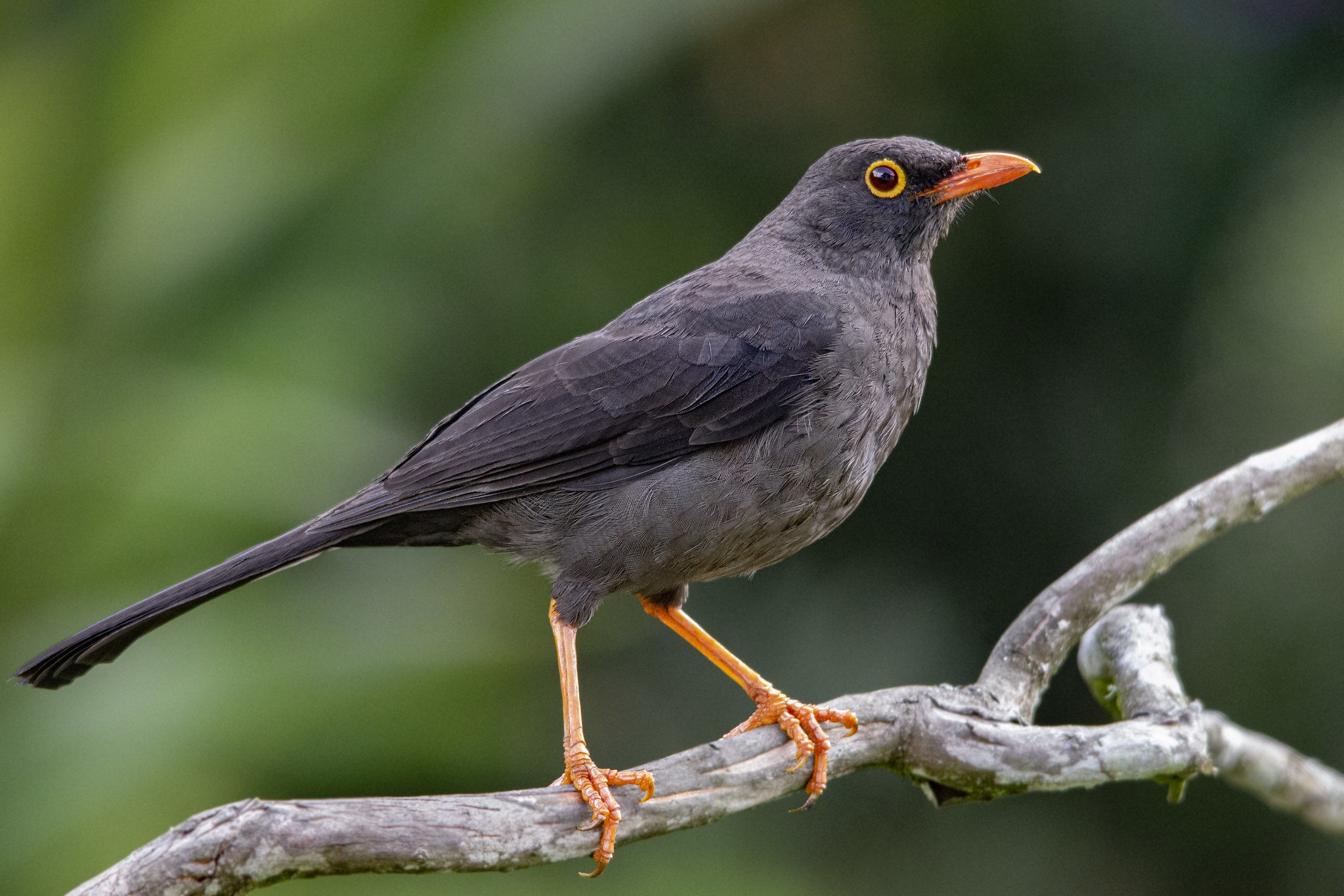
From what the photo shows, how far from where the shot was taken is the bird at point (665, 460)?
14.0ft

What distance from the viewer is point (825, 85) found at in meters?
8.28

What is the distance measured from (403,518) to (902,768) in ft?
5.95

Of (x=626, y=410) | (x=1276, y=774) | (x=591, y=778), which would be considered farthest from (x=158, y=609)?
(x=1276, y=774)

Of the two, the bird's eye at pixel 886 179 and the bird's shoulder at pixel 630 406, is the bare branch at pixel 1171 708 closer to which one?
the bird's shoulder at pixel 630 406

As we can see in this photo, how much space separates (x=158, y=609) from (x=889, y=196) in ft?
9.44

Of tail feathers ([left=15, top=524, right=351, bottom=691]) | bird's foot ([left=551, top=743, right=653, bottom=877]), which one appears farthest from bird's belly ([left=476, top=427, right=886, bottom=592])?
tail feathers ([left=15, top=524, right=351, bottom=691])

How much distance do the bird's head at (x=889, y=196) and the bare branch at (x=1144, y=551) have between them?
4.24 ft

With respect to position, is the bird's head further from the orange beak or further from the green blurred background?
the green blurred background

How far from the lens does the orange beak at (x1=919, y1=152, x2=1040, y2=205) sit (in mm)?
4914

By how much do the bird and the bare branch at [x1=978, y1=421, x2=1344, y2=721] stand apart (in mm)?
700

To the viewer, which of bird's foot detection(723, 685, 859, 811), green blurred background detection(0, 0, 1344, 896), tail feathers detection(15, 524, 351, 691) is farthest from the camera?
green blurred background detection(0, 0, 1344, 896)

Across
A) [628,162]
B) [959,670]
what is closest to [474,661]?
[959,670]

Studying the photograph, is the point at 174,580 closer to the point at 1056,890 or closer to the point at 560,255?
the point at 560,255

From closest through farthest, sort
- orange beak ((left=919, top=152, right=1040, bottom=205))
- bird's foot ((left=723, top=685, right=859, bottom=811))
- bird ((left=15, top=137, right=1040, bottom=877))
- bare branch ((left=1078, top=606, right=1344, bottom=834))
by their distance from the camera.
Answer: bird's foot ((left=723, top=685, right=859, bottom=811)) < bird ((left=15, top=137, right=1040, bottom=877)) < bare branch ((left=1078, top=606, right=1344, bottom=834)) < orange beak ((left=919, top=152, right=1040, bottom=205))
